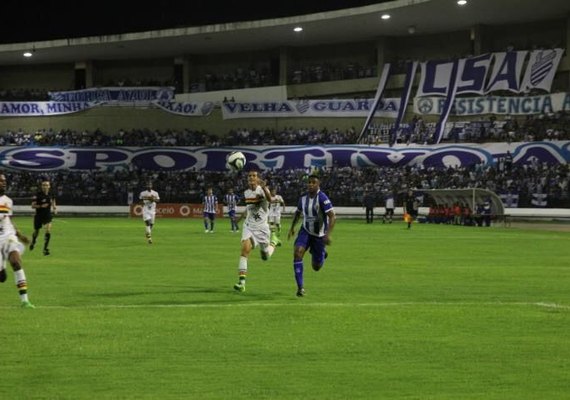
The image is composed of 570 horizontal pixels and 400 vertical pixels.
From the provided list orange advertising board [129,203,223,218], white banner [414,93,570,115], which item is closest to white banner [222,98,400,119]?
white banner [414,93,570,115]

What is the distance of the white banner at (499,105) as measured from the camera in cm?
6656

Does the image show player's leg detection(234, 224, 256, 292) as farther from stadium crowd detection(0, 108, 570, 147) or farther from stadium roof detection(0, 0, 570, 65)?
stadium roof detection(0, 0, 570, 65)

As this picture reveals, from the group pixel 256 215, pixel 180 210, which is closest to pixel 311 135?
pixel 180 210

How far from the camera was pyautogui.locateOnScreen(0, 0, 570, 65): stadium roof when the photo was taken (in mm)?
69188

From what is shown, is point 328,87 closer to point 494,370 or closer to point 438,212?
point 438,212

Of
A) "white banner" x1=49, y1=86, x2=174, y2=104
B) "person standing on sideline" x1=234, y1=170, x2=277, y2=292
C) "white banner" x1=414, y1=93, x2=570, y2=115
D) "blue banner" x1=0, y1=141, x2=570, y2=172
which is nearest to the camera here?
"person standing on sideline" x1=234, y1=170, x2=277, y2=292

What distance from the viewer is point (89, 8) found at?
290 ft

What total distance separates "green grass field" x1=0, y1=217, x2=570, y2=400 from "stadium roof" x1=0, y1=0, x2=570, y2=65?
45.2m

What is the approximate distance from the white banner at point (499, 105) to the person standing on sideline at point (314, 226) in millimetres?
50712

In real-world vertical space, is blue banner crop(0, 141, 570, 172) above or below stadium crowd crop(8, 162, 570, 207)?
above

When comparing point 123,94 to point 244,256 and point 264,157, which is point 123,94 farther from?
point 244,256

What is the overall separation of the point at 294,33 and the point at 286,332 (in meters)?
67.8

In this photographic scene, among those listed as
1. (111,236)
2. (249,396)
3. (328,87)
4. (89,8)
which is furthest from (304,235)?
(89,8)

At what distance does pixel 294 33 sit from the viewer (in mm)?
79688
